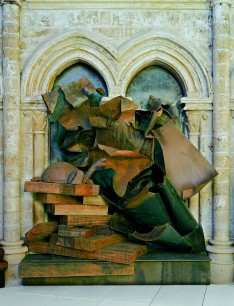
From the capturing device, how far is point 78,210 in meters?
4.85

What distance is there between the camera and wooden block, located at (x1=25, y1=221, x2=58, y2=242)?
4.83 metres

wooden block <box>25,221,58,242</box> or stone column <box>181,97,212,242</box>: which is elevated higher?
stone column <box>181,97,212,242</box>

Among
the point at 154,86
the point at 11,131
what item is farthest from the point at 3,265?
the point at 154,86

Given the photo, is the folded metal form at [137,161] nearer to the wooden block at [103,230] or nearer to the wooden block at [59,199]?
the wooden block at [103,230]

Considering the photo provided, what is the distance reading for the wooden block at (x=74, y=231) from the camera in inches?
181

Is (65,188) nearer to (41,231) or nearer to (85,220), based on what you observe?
(85,220)

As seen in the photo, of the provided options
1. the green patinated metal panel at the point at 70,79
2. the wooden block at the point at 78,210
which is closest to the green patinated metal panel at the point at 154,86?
the green patinated metal panel at the point at 70,79

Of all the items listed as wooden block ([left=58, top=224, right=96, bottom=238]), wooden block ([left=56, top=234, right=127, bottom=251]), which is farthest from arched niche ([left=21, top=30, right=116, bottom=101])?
wooden block ([left=56, top=234, right=127, bottom=251])

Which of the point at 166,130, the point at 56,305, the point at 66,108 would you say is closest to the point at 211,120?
the point at 166,130

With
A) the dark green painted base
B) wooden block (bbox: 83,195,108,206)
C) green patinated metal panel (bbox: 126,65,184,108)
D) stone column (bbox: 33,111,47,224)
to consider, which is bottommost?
the dark green painted base

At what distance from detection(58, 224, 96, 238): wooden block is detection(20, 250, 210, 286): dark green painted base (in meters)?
0.29

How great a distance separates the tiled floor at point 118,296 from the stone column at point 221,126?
2.64 ft

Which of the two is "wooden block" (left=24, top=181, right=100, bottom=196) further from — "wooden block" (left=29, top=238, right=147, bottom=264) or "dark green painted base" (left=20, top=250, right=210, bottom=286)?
"dark green painted base" (left=20, top=250, right=210, bottom=286)

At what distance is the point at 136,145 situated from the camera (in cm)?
489
